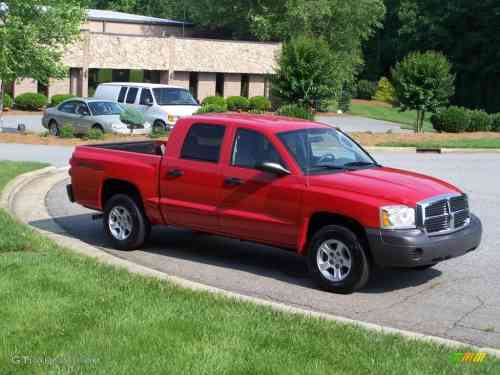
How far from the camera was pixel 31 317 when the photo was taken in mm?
7004

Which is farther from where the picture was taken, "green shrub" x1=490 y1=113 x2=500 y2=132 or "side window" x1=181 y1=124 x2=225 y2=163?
"green shrub" x1=490 y1=113 x2=500 y2=132

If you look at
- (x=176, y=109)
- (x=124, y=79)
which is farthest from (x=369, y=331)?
(x=124, y=79)

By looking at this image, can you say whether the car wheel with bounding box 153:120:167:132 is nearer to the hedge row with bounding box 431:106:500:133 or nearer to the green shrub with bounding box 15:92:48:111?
the hedge row with bounding box 431:106:500:133

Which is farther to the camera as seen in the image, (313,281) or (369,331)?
(313,281)

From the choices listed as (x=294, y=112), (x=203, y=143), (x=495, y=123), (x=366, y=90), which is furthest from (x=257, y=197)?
(x=366, y=90)

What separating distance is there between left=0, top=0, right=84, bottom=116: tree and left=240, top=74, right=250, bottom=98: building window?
102ft

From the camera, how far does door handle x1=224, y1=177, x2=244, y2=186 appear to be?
9.77 meters

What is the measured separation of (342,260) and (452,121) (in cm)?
2641

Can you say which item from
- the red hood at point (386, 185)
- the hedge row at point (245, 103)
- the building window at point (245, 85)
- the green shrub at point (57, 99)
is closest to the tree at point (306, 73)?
the green shrub at point (57, 99)

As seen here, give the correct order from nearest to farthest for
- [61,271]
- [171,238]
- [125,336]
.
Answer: [125,336]
[61,271]
[171,238]

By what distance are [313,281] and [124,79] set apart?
4769cm

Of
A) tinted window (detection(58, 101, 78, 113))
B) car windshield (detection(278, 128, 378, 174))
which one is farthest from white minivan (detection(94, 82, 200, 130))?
car windshield (detection(278, 128, 378, 174))

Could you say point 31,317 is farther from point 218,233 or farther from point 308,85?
point 308,85

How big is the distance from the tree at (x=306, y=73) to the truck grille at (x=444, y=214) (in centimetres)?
2345
